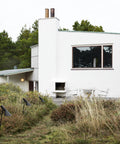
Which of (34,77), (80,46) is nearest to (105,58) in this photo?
(80,46)

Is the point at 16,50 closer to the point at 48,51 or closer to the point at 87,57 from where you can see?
the point at 48,51

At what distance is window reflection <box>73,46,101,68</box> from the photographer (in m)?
11.8

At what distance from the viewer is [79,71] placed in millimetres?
12031

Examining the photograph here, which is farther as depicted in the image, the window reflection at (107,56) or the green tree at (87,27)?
the green tree at (87,27)

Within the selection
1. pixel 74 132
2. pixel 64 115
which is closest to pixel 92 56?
pixel 64 115

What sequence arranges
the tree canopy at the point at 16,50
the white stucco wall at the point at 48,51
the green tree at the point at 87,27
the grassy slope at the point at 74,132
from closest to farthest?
the grassy slope at the point at 74,132, the white stucco wall at the point at 48,51, the green tree at the point at 87,27, the tree canopy at the point at 16,50

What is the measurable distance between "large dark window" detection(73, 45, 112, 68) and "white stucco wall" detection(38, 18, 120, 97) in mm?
264

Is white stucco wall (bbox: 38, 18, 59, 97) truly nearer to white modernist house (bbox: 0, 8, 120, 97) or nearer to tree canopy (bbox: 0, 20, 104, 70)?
white modernist house (bbox: 0, 8, 120, 97)

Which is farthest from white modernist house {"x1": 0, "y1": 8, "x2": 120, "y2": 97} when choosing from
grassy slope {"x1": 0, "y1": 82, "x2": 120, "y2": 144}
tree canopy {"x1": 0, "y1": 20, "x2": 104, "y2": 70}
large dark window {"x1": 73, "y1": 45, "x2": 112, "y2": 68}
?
tree canopy {"x1": 0, "y1": 20, "x2": 104, "y2": 70}

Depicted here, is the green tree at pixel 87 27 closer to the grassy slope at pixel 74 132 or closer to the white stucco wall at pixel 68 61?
the white stucco wall at pixel 68 61

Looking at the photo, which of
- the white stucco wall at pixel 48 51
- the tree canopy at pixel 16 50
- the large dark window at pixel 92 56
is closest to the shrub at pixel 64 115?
the large dark window at pixel 92 56

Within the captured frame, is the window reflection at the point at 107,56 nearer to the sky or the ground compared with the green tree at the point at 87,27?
nearer to the ground

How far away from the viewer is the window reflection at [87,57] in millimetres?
11758

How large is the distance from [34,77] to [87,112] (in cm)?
1092
